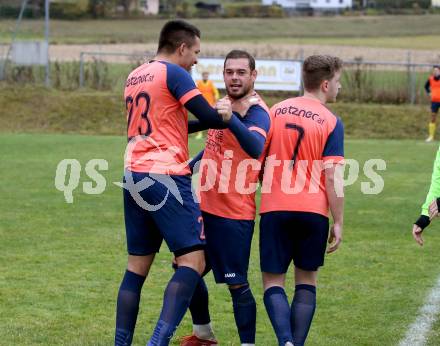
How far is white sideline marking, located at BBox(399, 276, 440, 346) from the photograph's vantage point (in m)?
6.49

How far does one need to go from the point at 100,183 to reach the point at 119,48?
91.8 feet

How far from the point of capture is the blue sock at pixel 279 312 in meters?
5.57

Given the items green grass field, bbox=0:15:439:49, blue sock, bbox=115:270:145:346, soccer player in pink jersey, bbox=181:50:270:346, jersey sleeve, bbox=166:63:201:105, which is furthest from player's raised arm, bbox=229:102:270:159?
green grass field, bbox=0:15:439:49

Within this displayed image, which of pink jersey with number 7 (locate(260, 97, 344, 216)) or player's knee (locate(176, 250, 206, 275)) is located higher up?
pink jersey with number 7 (locate(260, 97, 344, 216))

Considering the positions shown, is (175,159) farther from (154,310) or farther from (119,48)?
A: (119,48)

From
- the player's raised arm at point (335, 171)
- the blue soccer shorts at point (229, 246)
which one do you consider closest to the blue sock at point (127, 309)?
the blue soccer shorts at point (229, 246)

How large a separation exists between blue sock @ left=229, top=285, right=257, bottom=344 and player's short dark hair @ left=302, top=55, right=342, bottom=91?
136cm

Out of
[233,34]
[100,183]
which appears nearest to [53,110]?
[100,183]

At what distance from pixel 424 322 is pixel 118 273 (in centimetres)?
285

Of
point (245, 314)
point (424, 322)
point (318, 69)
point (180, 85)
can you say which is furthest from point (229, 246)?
point (424, 322)

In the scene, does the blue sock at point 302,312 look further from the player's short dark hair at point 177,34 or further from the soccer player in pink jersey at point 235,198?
the player's short dark hair at point 177,34

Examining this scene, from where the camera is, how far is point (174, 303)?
5504mm

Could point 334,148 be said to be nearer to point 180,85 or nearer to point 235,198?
point 235,198

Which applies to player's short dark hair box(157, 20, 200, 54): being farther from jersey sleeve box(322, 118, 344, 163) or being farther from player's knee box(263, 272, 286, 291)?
player's knee box(263, 272, 286, 291)
